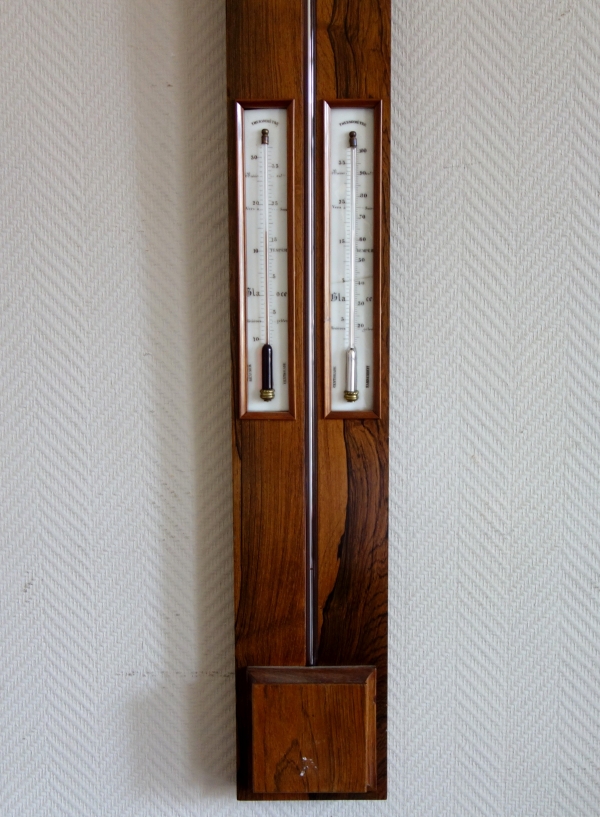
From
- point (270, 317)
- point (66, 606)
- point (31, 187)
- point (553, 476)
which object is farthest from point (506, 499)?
point (31, 187)

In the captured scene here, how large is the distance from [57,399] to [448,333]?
15.4 inches

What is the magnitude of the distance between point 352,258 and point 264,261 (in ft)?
0.26

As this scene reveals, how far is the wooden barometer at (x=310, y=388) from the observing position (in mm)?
626

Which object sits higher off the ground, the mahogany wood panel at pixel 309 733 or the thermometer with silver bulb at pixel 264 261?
the thermometer with silver bulb at pixel 264 261

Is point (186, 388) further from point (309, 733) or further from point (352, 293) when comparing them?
point (309, 733)

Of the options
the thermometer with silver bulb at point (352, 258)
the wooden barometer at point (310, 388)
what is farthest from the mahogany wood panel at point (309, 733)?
the thermometer with silver bulb at point (352, 258)

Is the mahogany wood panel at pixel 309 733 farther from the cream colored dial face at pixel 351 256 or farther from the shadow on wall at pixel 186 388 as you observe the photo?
the cream colored dial face at pixel 351 256

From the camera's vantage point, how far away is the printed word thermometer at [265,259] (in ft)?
2.10

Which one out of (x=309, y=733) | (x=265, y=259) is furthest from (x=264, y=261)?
(x=309, y=733)

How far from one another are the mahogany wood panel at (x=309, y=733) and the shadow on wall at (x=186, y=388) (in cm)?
9

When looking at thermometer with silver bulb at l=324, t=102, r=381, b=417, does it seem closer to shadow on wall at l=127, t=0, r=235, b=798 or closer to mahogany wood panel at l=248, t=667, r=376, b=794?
shadow on wall at l=127, t=0, r=235, b=798

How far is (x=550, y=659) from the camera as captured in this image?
724 millimetres

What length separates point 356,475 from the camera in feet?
2.16

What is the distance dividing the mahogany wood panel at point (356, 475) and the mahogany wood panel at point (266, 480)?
0.02 m
